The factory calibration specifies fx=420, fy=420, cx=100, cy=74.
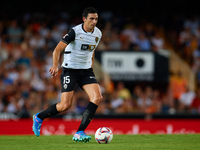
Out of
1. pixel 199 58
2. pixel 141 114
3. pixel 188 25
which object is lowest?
pixel 141 114

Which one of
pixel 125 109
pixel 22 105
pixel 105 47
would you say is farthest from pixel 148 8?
pixel 22 105

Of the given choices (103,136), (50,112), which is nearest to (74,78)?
(50,112)

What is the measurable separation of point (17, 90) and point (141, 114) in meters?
3.87

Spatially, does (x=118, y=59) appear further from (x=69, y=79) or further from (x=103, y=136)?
(x=103, y=136)

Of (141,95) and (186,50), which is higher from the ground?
(186,50)

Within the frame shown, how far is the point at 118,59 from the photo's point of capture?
14117 millimetres

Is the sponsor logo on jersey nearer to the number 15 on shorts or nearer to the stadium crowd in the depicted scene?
the number 15 on shorts

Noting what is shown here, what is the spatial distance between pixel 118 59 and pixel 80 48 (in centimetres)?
720

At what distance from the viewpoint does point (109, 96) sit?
42.9 feet

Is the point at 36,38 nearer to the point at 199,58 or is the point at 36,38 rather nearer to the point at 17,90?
the point at 17,90

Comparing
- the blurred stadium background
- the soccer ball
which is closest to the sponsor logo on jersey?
the soccer ball

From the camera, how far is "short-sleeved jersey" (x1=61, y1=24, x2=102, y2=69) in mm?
6898

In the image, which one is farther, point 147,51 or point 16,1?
point 16,1

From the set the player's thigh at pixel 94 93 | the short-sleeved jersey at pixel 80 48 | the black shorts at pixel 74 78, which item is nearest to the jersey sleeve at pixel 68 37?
the short-sleeved jersey at pixel 80 48
